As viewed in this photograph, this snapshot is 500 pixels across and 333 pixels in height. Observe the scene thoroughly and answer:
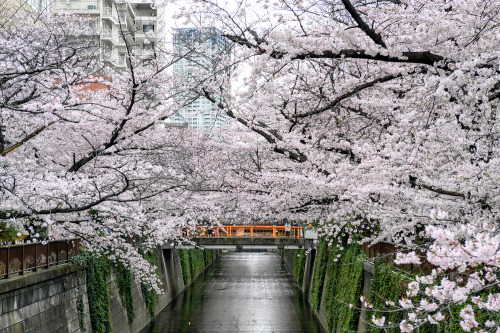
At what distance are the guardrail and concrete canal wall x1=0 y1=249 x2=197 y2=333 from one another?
197 millimetres

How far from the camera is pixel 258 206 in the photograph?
2269 centimetres

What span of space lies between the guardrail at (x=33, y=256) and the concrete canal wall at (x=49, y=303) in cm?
20

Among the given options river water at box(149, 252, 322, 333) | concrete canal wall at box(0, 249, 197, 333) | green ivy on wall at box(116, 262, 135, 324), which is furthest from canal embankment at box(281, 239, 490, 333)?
green ivy on wall at box(116, 262, 135, 324)

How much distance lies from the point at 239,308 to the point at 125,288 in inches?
366

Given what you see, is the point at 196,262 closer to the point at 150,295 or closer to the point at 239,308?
the point at 239,308

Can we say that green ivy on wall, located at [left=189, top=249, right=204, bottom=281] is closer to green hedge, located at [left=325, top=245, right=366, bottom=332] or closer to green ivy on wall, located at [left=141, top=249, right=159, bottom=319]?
green ivy on wall, located at [left=141, top=249, right=159, bottom=319]

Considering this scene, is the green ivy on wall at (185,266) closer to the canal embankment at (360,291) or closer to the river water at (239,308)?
the river water at (239,308)

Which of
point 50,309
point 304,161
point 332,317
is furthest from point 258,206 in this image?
point 50,309

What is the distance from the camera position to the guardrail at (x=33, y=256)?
40.6 feet

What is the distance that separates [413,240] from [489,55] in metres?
7.53

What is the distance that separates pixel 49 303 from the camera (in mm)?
15117

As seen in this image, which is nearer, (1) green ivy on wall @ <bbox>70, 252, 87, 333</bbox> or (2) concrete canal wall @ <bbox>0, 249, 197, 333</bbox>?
(2) concrete canal wall @ <bbox>0, 249, 197, 333</bbox>

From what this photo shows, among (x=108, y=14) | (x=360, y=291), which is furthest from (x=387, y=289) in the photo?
(x=108, y=14)

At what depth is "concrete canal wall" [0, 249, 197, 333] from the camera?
12414mm
